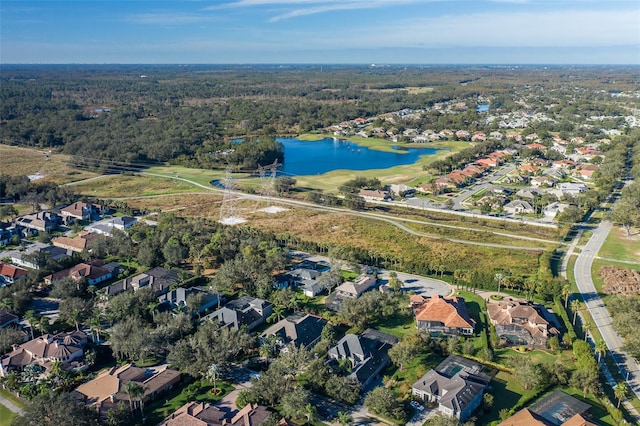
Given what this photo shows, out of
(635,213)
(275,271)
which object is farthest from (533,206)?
(275,271)

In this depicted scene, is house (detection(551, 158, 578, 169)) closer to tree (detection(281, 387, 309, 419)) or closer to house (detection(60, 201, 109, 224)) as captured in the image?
house (detection(60, 201, 109, 224))

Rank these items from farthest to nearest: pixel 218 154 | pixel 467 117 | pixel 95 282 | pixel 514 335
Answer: pixel 467 117, pixel 218 154, pixel 95 282, pixel 514 335

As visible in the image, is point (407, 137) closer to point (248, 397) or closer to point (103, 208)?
point (103, 208)

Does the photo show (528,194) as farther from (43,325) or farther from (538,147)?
(43,325)

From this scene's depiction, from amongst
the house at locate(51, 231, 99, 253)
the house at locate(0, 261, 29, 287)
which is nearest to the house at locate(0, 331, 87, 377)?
the house at locate(0, 261, 29, 287)

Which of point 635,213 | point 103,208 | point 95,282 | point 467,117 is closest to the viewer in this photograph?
point 95,282

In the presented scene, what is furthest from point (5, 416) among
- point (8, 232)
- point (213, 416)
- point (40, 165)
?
point (40, 165)

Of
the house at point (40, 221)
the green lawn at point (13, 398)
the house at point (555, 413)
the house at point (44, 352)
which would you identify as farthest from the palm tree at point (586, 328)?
the house at point (40, 221)

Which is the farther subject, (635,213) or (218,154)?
(218,154)

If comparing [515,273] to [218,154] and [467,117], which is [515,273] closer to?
[218,154]
